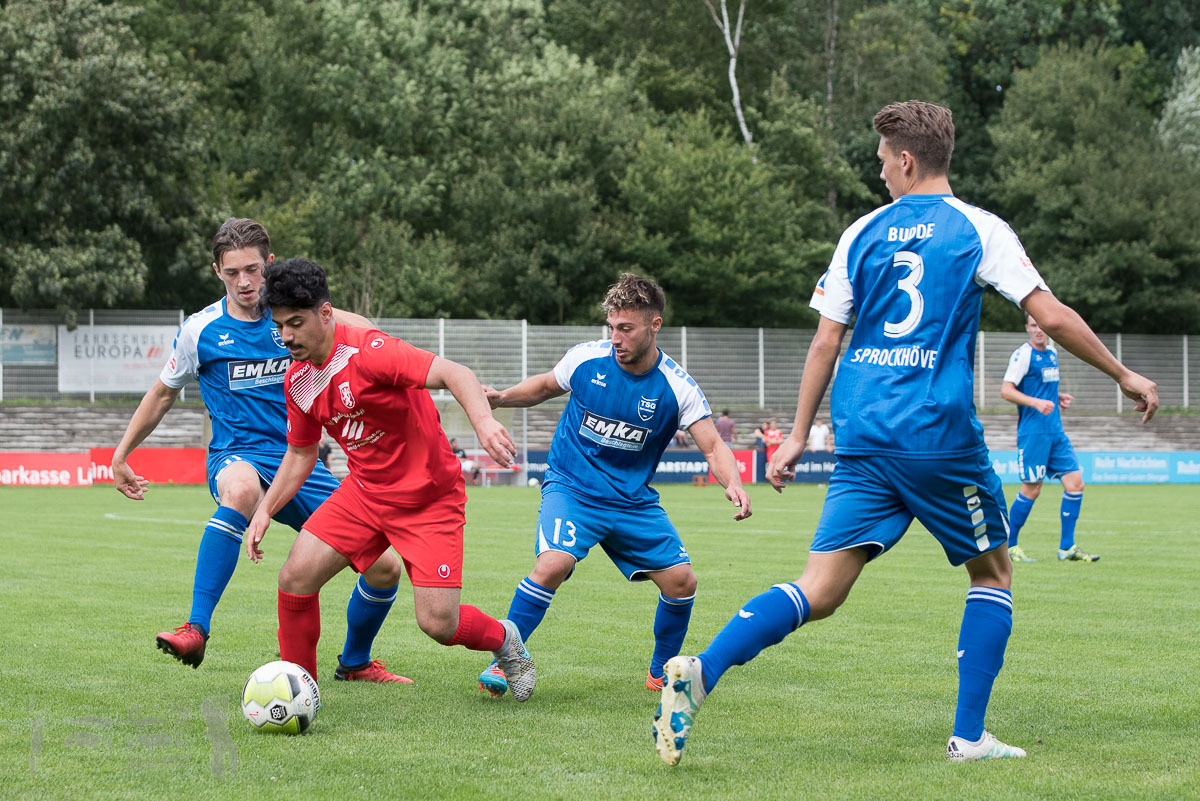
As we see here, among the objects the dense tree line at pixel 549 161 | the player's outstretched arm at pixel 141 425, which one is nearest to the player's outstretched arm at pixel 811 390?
the player's outstretched arm at pixel 141 425

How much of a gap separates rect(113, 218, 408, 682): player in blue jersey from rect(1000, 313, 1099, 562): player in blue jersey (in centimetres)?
792

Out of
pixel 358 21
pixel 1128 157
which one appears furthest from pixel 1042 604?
pixel 1128 157

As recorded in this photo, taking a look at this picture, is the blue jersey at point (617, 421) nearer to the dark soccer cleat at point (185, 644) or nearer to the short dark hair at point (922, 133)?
the dark soccer cleat at point (185, 644)

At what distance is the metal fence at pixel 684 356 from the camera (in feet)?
108

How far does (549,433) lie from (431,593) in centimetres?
2874

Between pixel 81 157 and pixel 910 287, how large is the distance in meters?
33.5

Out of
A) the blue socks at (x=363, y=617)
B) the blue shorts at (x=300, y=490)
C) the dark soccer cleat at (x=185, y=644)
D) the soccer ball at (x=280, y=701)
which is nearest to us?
the soccer ball at (x=280, y=701)

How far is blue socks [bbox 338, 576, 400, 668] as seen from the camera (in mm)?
6371

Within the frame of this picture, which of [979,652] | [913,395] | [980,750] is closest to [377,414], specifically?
[913,395]

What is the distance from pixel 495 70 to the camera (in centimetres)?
4638

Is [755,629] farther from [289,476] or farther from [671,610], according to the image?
[289,476]

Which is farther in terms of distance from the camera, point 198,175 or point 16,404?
point 198,175

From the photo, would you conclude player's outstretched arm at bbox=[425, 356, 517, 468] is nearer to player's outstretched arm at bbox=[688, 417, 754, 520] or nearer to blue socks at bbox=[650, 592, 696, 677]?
player's outstretched arm at bbox=[688, 417, 754, 520]

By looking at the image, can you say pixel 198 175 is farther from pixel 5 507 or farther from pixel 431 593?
pixel 431 593
